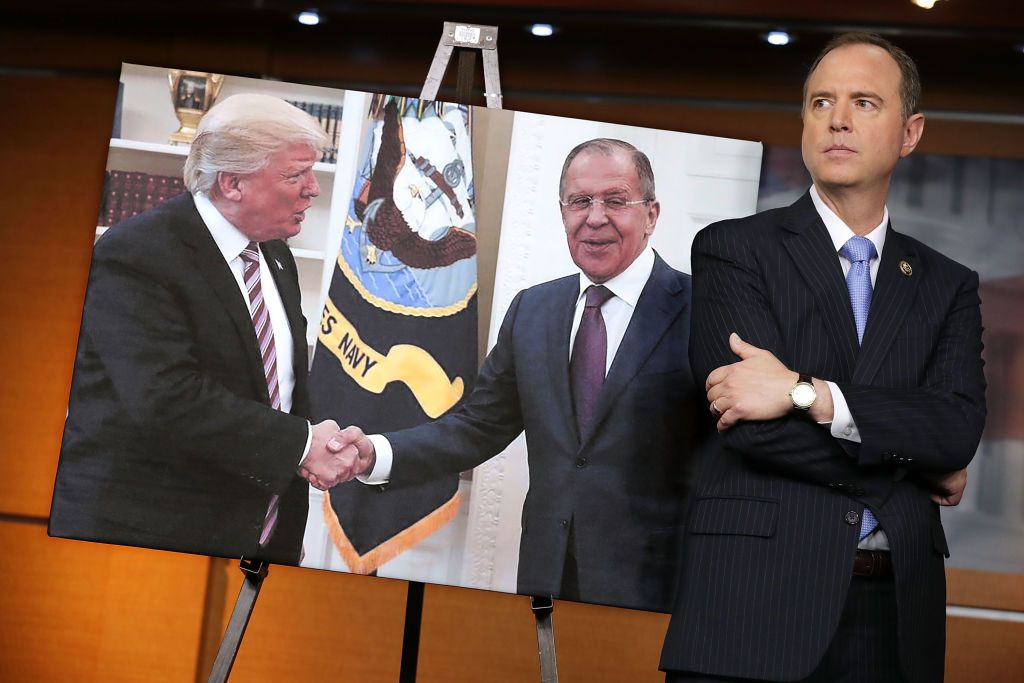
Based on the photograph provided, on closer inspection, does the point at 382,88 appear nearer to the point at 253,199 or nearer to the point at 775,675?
the point at 253,199

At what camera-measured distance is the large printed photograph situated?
2.34 metres

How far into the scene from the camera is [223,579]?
380 centimetres

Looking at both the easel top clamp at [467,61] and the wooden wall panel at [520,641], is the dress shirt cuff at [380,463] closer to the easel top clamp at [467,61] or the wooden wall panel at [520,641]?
the easel top clamp at [467,61]

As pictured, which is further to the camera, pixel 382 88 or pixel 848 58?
pixel 382 88

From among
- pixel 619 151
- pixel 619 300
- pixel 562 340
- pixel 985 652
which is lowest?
pixel 985 652

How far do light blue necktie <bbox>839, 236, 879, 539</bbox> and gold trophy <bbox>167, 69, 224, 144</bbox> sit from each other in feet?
4.86

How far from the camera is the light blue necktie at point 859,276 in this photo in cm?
204

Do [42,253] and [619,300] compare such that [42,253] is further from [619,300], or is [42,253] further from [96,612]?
[619,300]

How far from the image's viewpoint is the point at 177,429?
2.33m

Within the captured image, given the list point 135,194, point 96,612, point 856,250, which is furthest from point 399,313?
point 96,612

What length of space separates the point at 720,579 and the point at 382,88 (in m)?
2.60

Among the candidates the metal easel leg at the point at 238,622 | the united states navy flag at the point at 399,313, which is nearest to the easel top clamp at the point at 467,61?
the united states navy flag at the point at 399,313

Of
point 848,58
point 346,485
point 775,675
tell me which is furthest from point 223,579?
point 848,58

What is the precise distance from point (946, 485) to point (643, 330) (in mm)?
746
